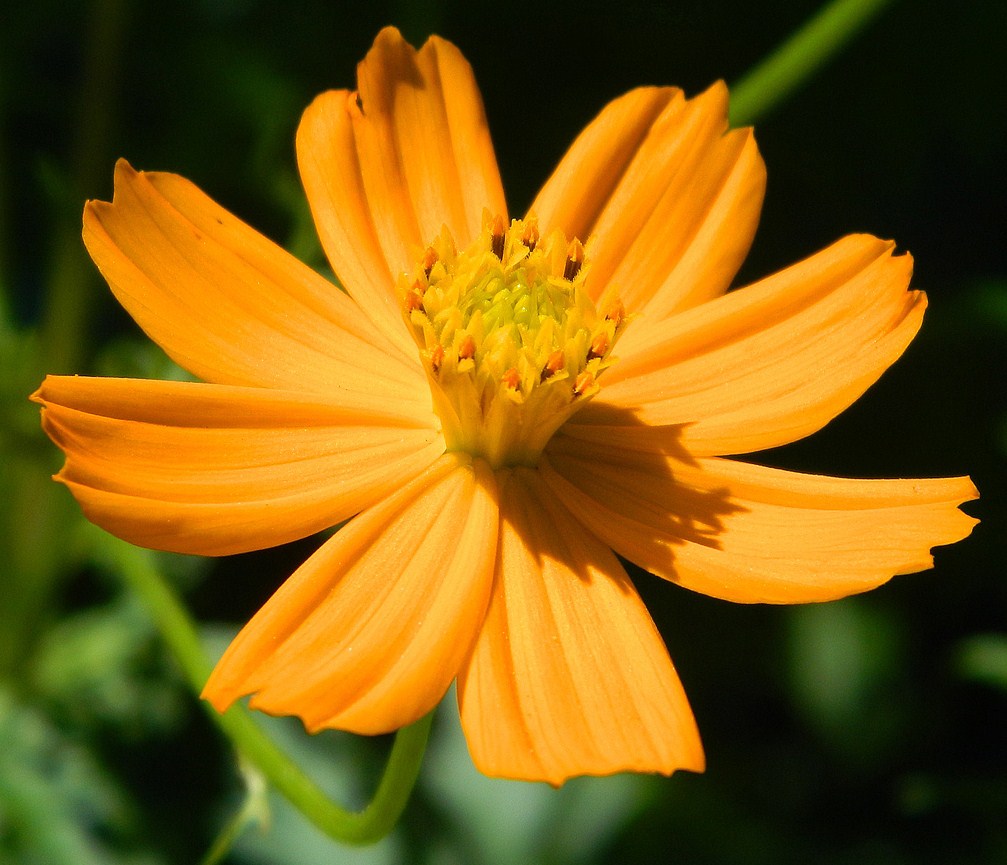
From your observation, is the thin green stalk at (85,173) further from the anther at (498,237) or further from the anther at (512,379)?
the anther at (512,379)

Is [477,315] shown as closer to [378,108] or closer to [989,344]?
[378,108]

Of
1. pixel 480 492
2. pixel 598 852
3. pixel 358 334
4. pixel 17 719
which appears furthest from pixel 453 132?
pixel 598 852

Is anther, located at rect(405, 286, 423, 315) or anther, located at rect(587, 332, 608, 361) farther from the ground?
anther, located at rect(405, 286, 423, 315)

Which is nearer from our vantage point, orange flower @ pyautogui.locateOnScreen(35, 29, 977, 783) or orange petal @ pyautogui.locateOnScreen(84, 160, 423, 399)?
orange flower @ pyautogui.locateOnScreen(35, 29, 977, 783)

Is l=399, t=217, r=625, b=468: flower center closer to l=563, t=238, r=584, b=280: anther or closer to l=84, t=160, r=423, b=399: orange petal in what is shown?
l=563, t=238, r=584, b=280: anther

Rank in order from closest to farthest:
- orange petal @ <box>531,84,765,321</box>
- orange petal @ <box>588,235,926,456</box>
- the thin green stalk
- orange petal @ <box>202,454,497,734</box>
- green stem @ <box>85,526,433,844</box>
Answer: orange petal @ <box>202,454,497,734</box>
green stem @ <box>85,526,433,844</box>
orange petal @ <box>588,235,926,456</box>
orange petal @ <box>531,84,765,321</box>
the thin green stalk

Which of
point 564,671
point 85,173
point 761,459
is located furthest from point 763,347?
point 85,173

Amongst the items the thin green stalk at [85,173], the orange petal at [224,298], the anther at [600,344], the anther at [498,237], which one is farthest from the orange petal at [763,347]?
the thin green stalk at [85,173]

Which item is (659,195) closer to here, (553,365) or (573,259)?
(573,259)

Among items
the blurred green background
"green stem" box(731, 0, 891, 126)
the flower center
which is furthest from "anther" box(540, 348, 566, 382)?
the blurred green background
